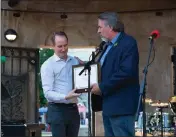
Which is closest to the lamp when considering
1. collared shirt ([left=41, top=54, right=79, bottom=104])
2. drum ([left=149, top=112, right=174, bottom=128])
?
drum ([left=149, top=112, right=174, bottom=128])

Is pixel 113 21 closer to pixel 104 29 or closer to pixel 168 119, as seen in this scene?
pixel 104 29

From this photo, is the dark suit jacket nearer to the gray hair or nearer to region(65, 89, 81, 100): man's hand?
the gray hair

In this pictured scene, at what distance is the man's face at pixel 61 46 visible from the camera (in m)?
3.65

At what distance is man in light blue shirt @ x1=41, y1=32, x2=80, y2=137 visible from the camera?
3.63 metres

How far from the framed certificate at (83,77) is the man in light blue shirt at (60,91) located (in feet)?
0.64

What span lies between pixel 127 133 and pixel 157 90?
5.06 meters

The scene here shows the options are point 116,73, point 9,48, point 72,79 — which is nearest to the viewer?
point 116,73

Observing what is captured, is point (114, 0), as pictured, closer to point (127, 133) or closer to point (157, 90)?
Answer: point (157, 90)

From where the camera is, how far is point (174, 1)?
321 inches

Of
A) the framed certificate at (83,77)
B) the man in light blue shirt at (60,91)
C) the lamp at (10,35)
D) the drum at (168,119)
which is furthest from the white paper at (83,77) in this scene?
the drum at (168,119)

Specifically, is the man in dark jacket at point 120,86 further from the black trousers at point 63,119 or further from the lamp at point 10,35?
the lamp at point 10,35

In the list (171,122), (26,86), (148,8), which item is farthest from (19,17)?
(171,122)

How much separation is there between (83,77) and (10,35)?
4952mm

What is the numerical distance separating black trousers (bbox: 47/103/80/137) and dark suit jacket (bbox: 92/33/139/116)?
49cm
